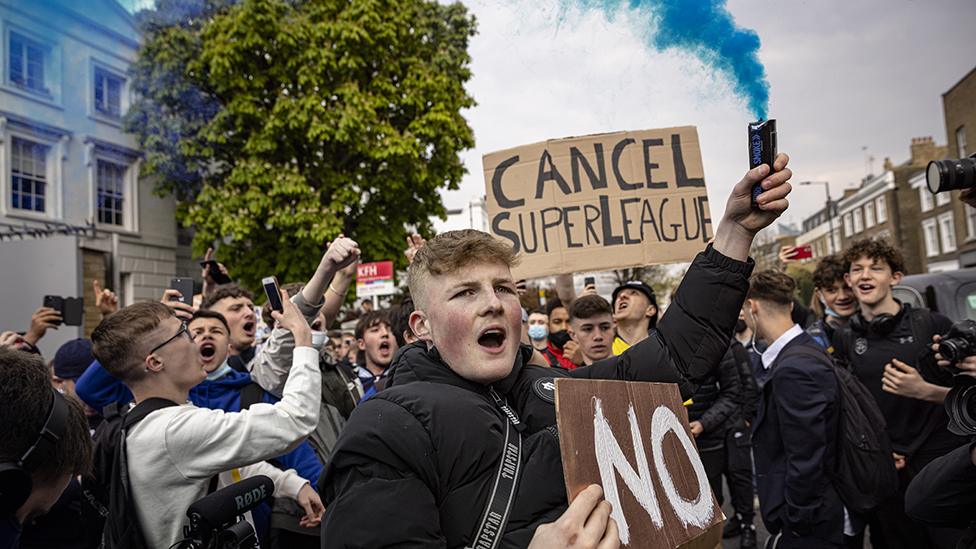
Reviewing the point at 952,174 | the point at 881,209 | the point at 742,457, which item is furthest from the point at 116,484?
the point at 881,209

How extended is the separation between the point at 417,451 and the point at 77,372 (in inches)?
154

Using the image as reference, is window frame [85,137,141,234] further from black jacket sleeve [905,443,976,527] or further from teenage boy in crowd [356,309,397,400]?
black jacket sleeve [905,443,976,527]

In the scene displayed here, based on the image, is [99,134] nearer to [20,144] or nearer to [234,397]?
[20,144]

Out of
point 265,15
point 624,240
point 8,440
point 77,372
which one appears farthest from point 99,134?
point 8,440

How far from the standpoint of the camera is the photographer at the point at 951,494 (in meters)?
1.96

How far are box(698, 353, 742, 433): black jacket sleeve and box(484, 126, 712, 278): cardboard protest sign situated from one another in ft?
6.19

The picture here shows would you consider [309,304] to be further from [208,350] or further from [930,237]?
[930,237]

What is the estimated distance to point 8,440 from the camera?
166 centimetres

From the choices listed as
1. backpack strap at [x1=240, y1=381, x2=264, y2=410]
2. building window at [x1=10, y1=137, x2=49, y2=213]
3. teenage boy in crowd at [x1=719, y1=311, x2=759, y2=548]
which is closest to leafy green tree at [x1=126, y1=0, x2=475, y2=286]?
building window at [x1=10, y1=137, x2=49, y2=213]

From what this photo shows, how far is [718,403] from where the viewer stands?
559 centimetres

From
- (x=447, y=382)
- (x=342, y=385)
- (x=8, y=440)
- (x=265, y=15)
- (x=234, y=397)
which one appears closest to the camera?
(x=8, y=440)

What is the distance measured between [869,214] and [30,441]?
5414 cm

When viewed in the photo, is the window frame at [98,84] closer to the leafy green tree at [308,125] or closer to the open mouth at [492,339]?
the leafy green tree at [308,125]

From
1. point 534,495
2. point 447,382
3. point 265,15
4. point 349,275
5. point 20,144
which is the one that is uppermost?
point 265,15
